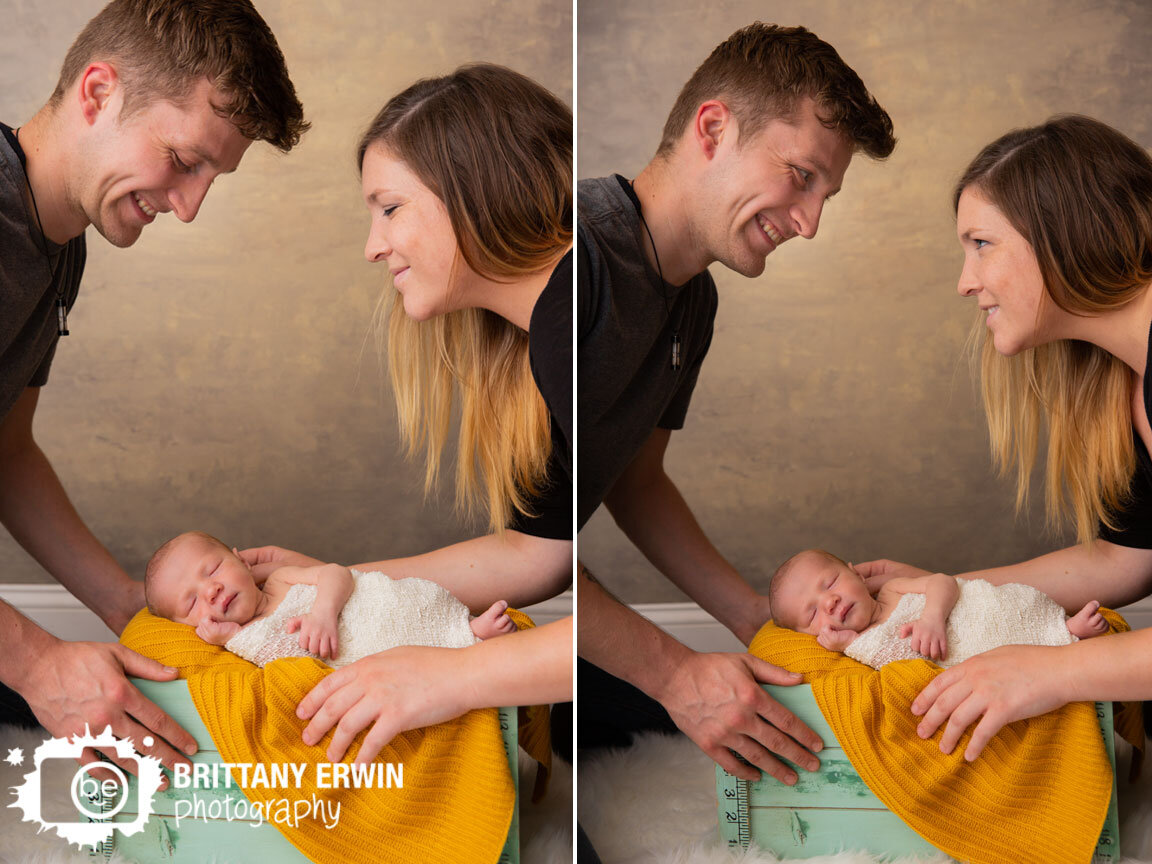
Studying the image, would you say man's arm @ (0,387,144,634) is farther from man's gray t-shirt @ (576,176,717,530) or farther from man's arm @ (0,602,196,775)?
man's gray t-shirt @ (576,176,717,530)

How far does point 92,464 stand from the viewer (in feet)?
3.65

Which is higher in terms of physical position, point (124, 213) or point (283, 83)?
point (283, 83)

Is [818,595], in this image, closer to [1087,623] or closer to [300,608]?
[1087,623]

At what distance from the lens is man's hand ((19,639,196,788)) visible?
991mm

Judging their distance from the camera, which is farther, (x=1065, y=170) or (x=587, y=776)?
(x=587, y=776)

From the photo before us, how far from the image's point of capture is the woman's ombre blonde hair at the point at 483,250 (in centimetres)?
107

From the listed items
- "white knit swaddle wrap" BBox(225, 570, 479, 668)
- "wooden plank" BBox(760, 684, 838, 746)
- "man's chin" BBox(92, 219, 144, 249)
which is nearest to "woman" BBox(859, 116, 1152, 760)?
"wooden plank" BBox(760, 684, 838, 746)

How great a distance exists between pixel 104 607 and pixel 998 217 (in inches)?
46.8

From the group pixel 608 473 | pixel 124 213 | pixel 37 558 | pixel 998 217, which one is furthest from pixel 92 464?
pixel 998 217

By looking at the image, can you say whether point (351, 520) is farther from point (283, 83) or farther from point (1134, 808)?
point (1134, 808)

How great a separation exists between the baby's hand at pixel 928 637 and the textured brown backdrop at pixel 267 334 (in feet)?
1.82

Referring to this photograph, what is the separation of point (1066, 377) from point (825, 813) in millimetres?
602

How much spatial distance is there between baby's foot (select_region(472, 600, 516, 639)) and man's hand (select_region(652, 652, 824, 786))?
213 millimetres

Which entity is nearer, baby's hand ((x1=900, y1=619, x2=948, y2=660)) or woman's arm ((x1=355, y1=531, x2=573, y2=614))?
baby's hand ((x1=900, y1=619, x2=948, y2=660))
